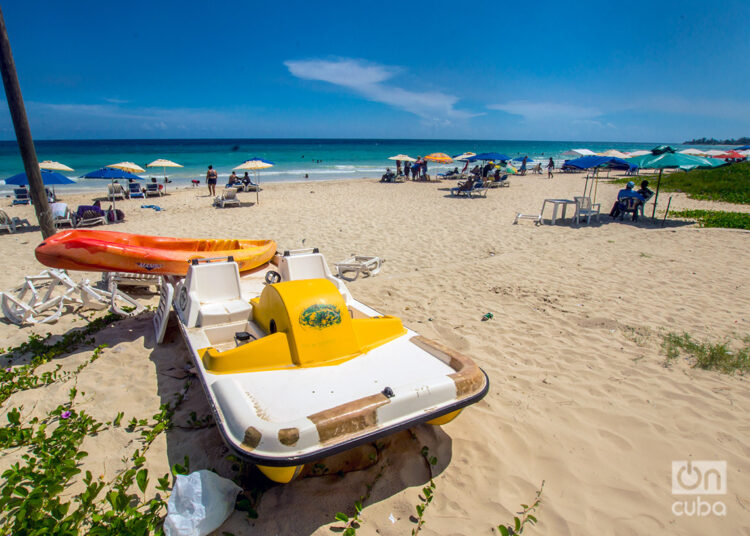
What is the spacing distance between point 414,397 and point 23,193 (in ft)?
→ 62.0

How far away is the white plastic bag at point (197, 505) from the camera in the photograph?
2020 mm

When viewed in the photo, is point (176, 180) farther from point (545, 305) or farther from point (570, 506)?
point (570, 506)

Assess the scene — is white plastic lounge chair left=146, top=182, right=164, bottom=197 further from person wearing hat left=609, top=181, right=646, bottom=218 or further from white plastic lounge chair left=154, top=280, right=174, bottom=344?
person wearing hat left=609, top=181, right=646, bottom=218

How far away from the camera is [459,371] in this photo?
8.68 feet

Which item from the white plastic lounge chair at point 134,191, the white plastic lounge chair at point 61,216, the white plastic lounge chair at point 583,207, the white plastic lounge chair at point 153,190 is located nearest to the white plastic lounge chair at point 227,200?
the white plastic lounge chair at point 61,216

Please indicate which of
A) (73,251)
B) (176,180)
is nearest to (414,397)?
(73,251)

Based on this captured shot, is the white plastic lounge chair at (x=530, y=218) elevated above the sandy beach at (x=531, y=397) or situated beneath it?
elevated above

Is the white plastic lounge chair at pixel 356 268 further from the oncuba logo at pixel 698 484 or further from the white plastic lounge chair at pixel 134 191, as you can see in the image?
the white plastic lounge chair at pixel 134 191

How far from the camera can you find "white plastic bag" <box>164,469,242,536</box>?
2.02 meters

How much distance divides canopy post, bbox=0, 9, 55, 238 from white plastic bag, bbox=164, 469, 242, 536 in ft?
15.6

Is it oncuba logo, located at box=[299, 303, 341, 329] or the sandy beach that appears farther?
oncuba logo, located at box=[299, 303, 341, 329]

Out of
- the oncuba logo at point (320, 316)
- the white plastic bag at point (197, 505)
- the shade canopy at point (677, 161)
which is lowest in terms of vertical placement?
the white plastic bag at point (197, 505)

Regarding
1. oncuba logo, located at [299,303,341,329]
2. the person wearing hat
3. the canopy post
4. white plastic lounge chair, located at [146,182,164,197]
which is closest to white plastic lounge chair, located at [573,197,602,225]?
the person wearing hat

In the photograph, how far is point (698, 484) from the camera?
243 centimetres
